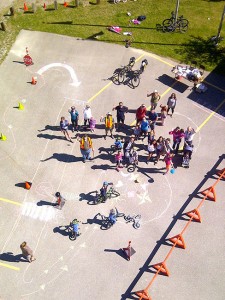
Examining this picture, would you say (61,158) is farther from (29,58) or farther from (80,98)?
(29,58)

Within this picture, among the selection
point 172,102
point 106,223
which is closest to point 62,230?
point 106,223

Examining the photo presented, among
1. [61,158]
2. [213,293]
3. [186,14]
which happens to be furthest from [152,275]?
[186,14]

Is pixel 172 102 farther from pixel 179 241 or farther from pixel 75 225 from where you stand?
pixel 75 225

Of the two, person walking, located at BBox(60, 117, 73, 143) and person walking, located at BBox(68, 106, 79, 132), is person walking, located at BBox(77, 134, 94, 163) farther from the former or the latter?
person walking, located at BBox(68, 106, 79, 132)

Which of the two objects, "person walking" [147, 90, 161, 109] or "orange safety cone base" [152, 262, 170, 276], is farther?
"person walking" [147, 90, 161, 109]

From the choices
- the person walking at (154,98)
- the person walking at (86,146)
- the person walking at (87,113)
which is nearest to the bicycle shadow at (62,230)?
the person walking at (86,146)

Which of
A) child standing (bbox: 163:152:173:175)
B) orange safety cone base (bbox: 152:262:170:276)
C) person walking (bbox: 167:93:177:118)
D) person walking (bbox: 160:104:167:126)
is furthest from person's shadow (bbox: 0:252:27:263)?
person walking (bbox: 167:93:177:118)
